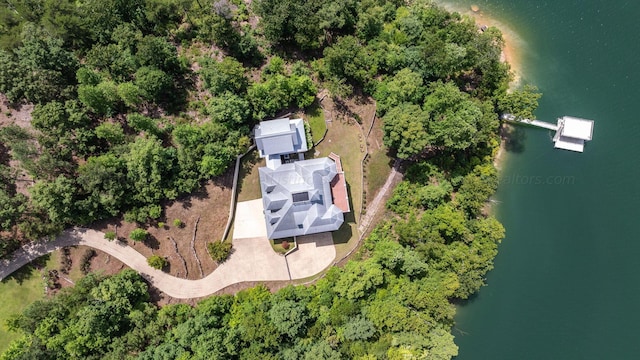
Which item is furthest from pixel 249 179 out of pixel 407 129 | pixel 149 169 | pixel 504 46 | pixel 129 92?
pixel 504 46

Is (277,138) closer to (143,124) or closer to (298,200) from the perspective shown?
(298,200)

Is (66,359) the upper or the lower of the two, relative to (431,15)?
lower

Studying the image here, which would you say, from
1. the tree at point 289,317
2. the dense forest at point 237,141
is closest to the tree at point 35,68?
the dense forest at point 237,141

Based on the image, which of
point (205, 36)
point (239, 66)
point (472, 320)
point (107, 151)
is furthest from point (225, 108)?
point (472, 320)

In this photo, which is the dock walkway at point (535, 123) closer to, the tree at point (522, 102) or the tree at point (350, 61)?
the tree at point (522, 102)

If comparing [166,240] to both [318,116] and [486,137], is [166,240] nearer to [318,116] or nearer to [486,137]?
[318,116]

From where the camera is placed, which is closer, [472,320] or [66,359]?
[66,359]

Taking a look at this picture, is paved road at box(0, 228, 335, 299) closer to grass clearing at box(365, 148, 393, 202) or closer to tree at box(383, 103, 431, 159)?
grass clearing at box(365, 148, 393, 202)
